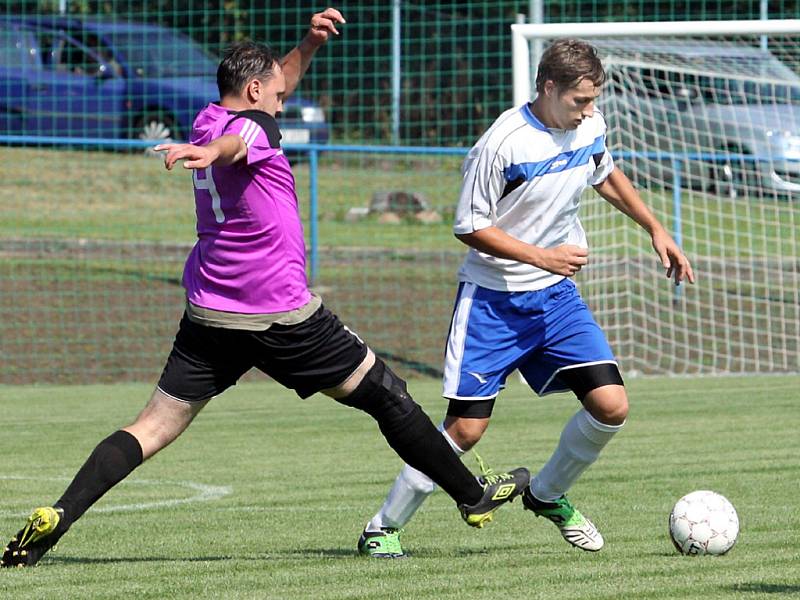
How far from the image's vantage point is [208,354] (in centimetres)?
567

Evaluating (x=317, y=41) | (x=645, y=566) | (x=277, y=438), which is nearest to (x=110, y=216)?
(x=277, y=438)

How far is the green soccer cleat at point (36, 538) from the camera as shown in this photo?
5.40m

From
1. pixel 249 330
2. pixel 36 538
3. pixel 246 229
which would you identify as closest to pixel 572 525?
pixel 249 330

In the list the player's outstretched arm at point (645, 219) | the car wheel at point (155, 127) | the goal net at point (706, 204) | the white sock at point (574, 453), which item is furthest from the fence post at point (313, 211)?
the white sock at point (574, 453)

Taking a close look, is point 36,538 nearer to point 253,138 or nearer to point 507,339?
point 253,138

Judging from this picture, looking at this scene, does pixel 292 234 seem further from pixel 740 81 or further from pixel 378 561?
pixel 740 81

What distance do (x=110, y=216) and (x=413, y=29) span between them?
5.20 meters

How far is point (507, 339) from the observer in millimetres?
6117

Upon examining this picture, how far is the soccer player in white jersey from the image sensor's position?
19.7ft

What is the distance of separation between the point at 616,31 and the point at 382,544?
282 inches

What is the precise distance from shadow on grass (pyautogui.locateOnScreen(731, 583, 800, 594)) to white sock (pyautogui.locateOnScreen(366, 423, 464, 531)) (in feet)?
4.45

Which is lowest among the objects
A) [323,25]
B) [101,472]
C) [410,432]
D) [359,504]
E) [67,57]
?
[359,504]

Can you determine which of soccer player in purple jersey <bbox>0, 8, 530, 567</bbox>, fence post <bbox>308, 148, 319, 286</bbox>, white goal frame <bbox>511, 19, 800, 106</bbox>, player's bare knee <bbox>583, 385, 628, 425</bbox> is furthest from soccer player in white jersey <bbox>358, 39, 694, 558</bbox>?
fence post <bbox>308, 148, 319, 286</bbox>

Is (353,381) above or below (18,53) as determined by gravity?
below
